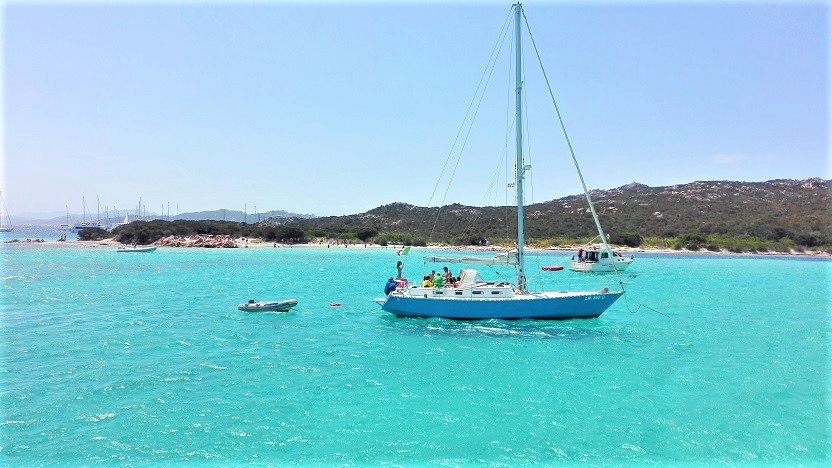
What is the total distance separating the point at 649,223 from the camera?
120812 mm

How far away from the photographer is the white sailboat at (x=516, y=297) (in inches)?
980

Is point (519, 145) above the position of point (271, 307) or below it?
above

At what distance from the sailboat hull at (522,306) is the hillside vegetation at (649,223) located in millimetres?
54018

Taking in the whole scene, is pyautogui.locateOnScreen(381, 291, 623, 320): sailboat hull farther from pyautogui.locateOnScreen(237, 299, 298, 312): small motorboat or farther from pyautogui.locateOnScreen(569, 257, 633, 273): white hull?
pyautogui.locateOnScreen(569, 257, 633, 273): white hull

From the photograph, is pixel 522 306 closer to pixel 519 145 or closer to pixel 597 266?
pixel 519 145

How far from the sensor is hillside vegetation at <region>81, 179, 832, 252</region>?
98.8 meters

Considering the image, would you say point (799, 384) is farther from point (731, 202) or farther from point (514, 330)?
point (731, 202)

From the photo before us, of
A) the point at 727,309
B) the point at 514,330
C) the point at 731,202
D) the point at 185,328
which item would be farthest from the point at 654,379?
the point at 731,202

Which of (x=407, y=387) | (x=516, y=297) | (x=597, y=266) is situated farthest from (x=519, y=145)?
(x=597, y=266)

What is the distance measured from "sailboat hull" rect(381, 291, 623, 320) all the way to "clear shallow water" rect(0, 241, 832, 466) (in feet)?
1.84

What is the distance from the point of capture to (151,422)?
13133 millimetres

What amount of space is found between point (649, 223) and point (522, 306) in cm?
10849

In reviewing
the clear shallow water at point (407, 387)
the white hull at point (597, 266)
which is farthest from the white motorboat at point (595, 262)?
the clear shallow water at point (407, 387)

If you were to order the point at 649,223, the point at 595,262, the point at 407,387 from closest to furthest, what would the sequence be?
1. the point at 407,387
2. the point at 595,262
3. the point at 649,223
